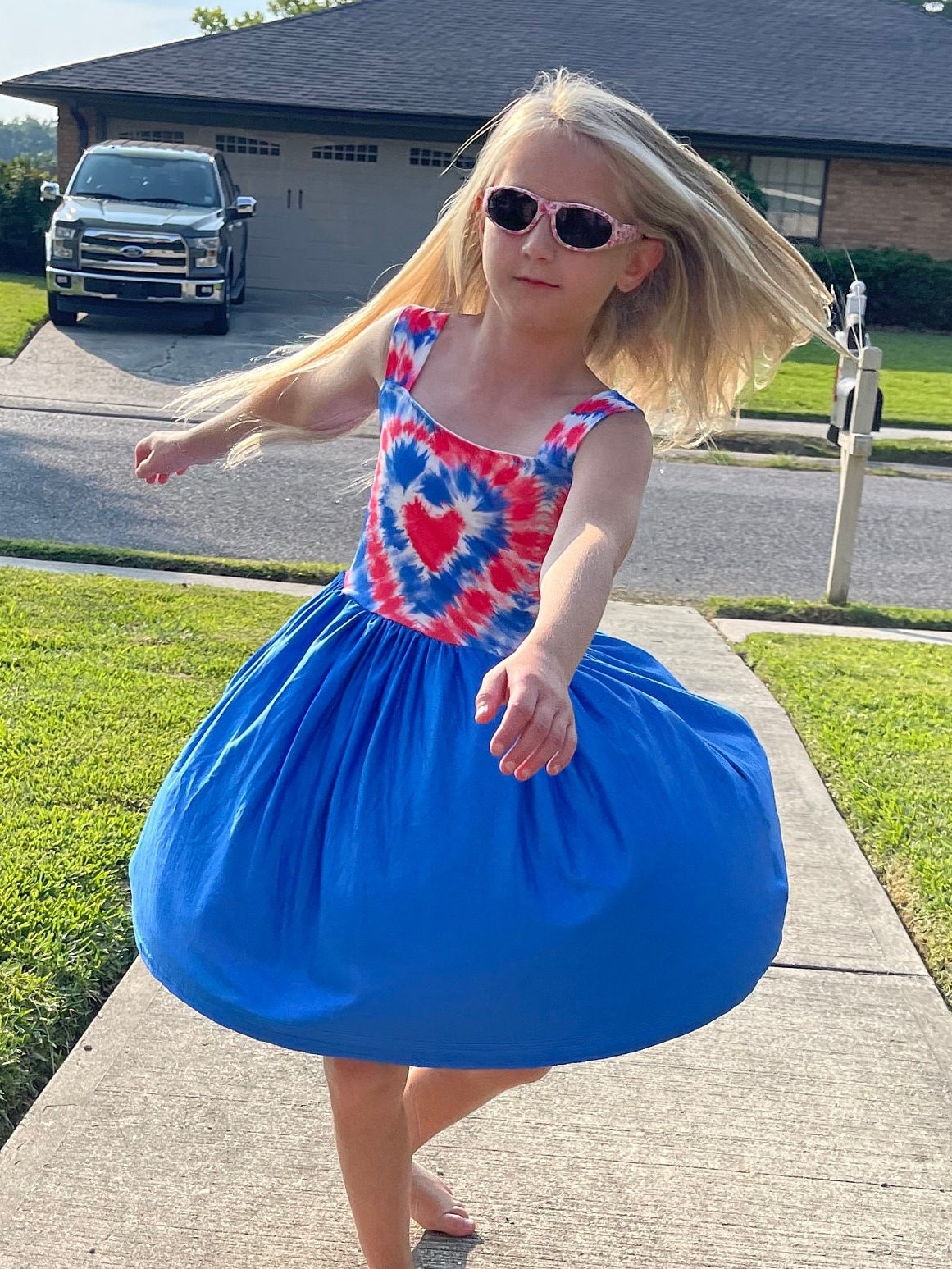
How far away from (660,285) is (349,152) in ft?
75.5

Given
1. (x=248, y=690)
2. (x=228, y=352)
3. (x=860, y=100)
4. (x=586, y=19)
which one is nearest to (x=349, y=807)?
(x=248, y=690)

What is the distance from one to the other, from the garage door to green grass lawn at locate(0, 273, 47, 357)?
171 inches

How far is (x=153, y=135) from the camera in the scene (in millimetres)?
24125

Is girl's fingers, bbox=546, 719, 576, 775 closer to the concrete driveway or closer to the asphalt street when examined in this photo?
the asphalt street

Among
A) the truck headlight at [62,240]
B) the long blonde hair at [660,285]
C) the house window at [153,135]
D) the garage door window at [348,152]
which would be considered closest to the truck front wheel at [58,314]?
the truck headlight at [62,240]

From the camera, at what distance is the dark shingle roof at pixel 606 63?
23109 millimetres

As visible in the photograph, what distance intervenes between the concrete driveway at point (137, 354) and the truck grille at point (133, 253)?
644 millimetres

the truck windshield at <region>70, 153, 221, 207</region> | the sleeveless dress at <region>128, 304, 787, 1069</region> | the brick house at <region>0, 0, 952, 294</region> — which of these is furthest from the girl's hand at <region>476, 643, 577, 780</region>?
the brick house at <region>0, 0, 952, 294</region>

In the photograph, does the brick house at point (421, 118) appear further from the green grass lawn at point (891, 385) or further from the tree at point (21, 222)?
the green grass lawn at point (891, 385)

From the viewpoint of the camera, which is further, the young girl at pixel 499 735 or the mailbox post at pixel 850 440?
the mailbox post at pixel 850 440

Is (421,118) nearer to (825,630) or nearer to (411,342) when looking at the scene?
(825,630)

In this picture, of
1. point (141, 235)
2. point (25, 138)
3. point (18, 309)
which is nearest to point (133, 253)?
point (141, 235)

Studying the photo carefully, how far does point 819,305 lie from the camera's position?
106 inches

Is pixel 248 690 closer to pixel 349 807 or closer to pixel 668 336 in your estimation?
pixel 349 807
